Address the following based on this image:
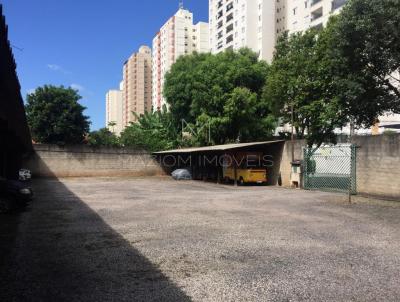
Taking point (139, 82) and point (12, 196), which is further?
point (139, 82)

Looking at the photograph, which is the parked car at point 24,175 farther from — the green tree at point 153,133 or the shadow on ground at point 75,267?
the shadow on ground at point 75,267

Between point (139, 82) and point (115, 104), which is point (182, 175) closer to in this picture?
point (139, 82)

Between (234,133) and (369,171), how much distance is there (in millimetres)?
18000

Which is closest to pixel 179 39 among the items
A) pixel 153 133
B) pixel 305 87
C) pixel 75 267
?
pixel 153 133

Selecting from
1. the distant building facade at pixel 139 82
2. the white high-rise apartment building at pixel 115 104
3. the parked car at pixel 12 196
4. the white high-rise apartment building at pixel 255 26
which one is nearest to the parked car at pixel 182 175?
the parked car at pixel 12 196

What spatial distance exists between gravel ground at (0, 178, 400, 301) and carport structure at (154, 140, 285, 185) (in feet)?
38.9

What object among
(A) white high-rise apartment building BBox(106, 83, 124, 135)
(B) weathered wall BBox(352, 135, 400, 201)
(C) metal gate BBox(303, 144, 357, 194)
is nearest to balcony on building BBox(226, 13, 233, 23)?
(C) metal gate BBox(303, 144, 357, 194)

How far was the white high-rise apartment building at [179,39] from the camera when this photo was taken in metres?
98.7

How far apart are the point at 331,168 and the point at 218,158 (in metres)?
12.9

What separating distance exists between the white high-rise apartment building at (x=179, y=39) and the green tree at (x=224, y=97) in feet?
198

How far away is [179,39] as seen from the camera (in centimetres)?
9875

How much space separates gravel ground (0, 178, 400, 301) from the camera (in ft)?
16.8

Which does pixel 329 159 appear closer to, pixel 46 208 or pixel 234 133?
pixel 46 208

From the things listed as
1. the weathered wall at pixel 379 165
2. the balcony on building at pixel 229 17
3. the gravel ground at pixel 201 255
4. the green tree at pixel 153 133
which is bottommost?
the gravel ground at pixel 201 255
